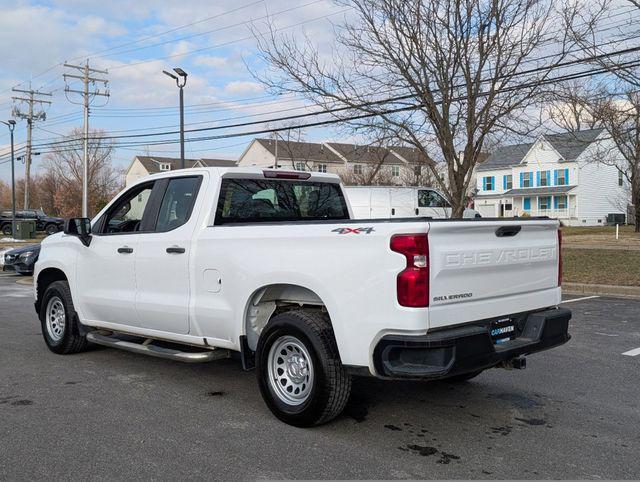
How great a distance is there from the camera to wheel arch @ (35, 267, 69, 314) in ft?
23.6

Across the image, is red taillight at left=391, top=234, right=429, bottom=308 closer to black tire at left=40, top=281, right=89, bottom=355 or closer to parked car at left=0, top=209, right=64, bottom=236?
black tire at left=40, top=281, right=89, bottom=355

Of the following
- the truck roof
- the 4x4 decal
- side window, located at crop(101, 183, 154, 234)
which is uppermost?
the truck roof

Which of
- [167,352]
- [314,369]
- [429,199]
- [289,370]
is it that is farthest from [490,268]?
[429,199]

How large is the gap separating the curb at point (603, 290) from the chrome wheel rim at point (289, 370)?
31.3 feet

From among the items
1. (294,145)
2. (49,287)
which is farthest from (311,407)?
(294,145)

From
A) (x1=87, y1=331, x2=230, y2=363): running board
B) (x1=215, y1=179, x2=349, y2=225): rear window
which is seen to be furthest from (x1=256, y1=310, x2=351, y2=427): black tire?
(x1=215, y1=179, x2=349, y2=225): rear window

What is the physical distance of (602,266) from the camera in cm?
1554

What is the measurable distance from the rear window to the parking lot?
5.22ft

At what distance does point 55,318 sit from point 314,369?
415 cm

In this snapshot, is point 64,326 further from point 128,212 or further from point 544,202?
point 544,202

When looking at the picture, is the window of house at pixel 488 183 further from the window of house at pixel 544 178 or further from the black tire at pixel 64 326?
the black tire at pixel 64 326

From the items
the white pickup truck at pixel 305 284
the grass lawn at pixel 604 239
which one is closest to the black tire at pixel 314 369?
the white pickup truck at pixel 305 284

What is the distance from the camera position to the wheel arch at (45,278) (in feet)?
23.6

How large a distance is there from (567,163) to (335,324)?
162ft
